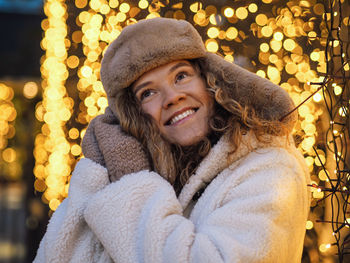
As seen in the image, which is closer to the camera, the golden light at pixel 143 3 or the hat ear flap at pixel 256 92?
the hat ear flap at pixel 256 92

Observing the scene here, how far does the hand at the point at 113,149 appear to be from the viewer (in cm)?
149

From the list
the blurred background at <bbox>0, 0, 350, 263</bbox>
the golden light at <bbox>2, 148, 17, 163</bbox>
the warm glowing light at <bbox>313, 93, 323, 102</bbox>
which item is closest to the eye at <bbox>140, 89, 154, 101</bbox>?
the blurred background at <bbox>0, 0, 350, 263</bbox>

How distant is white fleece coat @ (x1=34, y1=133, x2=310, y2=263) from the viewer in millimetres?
1202

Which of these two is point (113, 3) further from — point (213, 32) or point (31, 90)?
point (31, 90)

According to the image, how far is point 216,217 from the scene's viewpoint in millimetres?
1261

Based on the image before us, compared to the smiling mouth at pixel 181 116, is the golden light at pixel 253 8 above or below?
above

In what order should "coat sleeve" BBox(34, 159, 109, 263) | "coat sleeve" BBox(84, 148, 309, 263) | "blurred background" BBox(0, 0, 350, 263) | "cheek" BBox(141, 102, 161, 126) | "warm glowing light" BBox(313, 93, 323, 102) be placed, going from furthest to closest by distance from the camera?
"blurred background" BBox(0, 0, 350, 263)
"warm glowing light" BBox(313, 93, 323, 102)
"cheek" BBox(141, 102, 161, 126)
"coat sleeve" BBox(34, 159, 109, 263)
"coat sleeve" BBox(84, 148, 309, 263)

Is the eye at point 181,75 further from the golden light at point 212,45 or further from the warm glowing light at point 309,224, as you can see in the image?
the warm glowing light at point 309,224

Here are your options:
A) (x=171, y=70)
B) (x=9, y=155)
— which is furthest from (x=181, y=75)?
(x=9, y=155)

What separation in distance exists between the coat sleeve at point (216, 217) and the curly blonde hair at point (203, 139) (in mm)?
102

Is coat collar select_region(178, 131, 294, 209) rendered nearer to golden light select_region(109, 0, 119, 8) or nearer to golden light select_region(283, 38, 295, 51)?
golden light select_region(283, 38, 295, 51)

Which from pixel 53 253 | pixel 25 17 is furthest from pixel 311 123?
pixel 25 17

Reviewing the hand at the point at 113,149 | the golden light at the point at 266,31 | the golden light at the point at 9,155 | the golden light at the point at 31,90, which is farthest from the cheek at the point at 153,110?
the golden light at the point at 9,155

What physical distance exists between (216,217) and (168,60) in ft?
1.78
